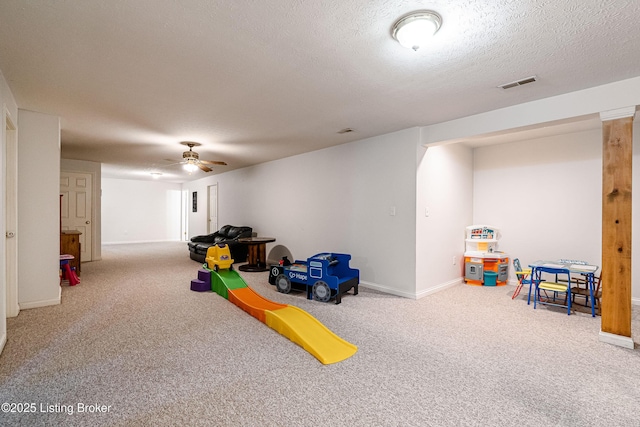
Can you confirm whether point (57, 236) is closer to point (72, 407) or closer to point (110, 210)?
point (72, 407)

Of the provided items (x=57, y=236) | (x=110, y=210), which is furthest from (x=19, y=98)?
(x=110, y=210)

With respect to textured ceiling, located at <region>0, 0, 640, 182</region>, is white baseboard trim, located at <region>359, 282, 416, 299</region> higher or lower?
lower

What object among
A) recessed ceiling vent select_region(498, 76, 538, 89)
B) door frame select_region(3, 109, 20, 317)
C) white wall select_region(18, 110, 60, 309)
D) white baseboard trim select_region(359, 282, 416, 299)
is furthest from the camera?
white baseboard trim select_region(359, 282, 416, 299)

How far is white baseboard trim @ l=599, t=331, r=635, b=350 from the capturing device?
2.76 metres

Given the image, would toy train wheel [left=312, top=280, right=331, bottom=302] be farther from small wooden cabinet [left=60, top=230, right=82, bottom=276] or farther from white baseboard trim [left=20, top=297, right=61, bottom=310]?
small wooden cabinet [left=60, top=230, right=82, bottom=276]

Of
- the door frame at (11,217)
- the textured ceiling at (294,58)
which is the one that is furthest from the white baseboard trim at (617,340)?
the door frame at (11,217)

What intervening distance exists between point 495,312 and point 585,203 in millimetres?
2443

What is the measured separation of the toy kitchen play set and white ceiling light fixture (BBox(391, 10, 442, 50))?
169 inches

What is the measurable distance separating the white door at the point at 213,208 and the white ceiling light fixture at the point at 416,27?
28.5ft

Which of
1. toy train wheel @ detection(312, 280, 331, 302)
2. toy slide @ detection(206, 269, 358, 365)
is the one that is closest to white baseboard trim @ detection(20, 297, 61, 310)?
toy slide @ detection(206, 269, 358, 365)

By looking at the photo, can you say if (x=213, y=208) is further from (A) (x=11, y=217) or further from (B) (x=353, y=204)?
(A) (x=11, y=217)

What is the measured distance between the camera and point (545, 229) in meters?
4.99

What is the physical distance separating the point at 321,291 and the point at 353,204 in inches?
67.2

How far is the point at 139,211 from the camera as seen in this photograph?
11.4 meters
